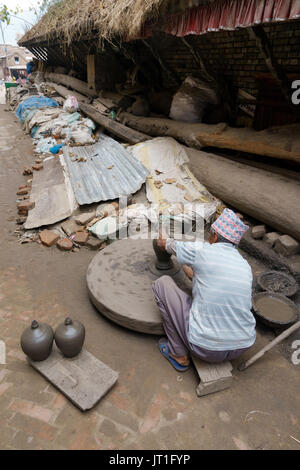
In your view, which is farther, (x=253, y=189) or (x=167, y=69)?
(x=167, y=69)

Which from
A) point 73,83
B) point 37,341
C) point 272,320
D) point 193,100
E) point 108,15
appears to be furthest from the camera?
point 73,83

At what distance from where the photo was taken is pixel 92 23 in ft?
20.9

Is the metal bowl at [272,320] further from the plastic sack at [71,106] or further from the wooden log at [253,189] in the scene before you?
the plastic sack at [71,106]

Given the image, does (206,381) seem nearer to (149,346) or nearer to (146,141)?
(149,346)

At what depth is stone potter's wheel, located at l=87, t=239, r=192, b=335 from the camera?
2879 millimetres

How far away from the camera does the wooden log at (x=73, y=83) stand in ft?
32.5

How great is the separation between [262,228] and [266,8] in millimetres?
2551

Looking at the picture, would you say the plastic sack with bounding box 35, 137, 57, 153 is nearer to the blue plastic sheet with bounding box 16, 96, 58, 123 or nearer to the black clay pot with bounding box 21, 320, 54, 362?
the blue plastic sheet with bounding box 16, 96, 58, 123

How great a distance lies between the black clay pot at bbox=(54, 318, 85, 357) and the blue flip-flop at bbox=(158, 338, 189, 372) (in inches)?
30.1

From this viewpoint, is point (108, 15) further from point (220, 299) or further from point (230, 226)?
point (220, 299)

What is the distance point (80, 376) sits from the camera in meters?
2.40

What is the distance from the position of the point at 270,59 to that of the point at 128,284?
12.6 ft

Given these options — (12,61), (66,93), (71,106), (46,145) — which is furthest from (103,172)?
(12,61)

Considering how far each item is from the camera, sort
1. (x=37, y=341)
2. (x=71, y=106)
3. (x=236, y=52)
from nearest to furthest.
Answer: (x=37, y=341) → (x=236, y=52) → (x=71, y=106)
